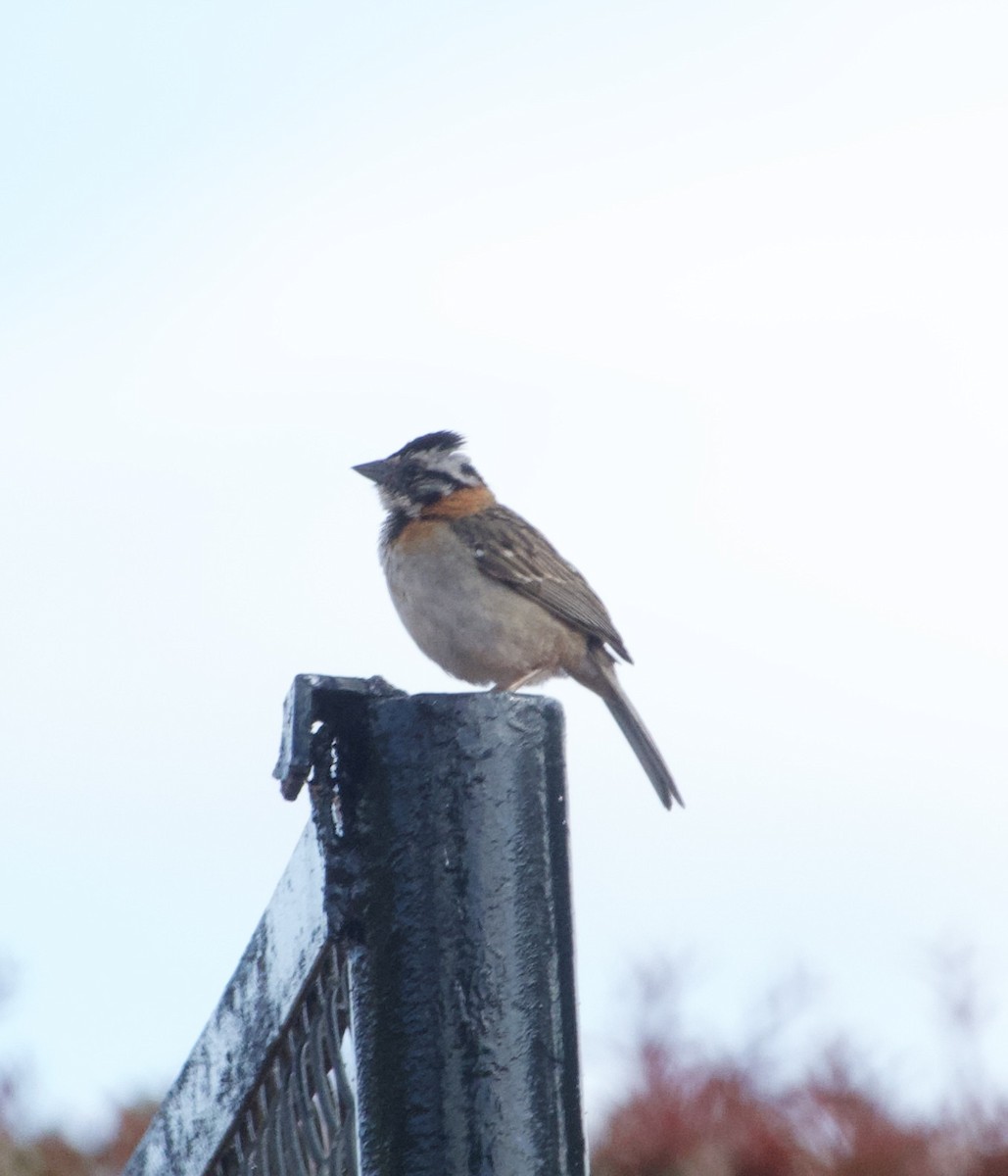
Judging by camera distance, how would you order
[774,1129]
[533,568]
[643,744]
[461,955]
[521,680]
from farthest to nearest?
[643,744]
[533,568]
[521,680]
[774,1129]
[461,955]

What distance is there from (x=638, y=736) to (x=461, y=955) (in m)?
5.29

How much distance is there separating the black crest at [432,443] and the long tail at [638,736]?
100cm

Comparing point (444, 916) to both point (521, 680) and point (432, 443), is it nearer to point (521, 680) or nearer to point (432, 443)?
point (521, 680)

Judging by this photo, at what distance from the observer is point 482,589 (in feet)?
19.7

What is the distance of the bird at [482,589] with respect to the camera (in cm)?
592

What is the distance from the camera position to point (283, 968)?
1877 millimetres

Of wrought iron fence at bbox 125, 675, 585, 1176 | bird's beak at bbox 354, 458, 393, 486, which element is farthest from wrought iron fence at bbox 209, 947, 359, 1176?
bird's beak at bbox 354, 458, 393, 486

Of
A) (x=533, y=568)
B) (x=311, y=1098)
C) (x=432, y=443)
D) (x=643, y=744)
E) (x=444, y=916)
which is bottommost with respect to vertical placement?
(x=311, y=1098)

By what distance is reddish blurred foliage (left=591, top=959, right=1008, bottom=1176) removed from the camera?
4465 mm

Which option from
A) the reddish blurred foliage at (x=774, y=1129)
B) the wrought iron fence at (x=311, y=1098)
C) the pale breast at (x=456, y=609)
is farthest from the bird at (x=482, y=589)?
the wrought iron fence at (x=311, y=1098)

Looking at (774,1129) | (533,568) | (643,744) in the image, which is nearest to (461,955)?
(774,1129)

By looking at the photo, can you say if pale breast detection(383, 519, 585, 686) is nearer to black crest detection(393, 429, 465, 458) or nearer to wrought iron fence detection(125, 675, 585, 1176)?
black crest detection(393, 429, 465, 458)

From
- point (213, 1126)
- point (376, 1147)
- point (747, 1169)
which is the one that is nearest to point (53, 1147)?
point (747, 1169)

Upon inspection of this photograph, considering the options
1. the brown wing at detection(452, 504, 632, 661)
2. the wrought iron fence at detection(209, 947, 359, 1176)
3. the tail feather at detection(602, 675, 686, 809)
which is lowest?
the wrought iron fence at detection(209, 947, 359, 1176)
